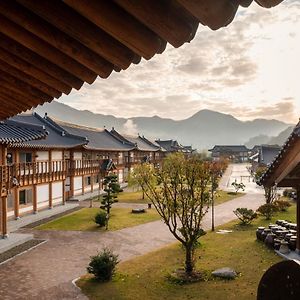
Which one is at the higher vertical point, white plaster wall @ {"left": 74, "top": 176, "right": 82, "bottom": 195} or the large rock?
white plaster wall @ {"left": 74, "top": 176, "right": 82, "bottom": 195}

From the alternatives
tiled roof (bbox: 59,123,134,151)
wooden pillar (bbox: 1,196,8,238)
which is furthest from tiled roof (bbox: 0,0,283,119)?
tiled roof (bbox: 59,123,134,151)

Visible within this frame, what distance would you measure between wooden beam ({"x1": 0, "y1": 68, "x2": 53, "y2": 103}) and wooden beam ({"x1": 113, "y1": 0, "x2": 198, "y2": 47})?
2699mm

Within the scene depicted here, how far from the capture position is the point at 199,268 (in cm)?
1567

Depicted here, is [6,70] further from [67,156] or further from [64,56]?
[67,156]

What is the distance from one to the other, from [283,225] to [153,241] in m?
8.19

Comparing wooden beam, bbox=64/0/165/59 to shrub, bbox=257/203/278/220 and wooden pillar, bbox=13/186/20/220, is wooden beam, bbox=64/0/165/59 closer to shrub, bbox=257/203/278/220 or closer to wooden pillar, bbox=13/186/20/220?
shrub, bbox=257/203/278/220

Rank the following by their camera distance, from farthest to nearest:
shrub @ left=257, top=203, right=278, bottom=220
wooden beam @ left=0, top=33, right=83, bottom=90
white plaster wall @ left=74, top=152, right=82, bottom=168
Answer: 1. white plaster wall @ left=74, top=152, right=82, bottom=168
2. shrub @ left=257, top=203, right=278, bottom=220
3. wooden beam @ left=0, top=33, right=83, bottom=90

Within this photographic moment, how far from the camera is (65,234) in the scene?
23.4m

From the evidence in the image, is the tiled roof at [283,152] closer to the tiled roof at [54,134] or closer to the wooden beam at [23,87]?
the wooden beam at [23,87]

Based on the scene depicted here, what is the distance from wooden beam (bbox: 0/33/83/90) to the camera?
3471 millimetres

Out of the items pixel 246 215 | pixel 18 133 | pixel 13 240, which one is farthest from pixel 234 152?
pixel 13 240

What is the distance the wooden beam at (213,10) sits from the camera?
211 cm

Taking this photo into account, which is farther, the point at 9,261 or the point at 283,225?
the point at 283,225

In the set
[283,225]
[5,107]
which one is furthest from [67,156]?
[5,107]
